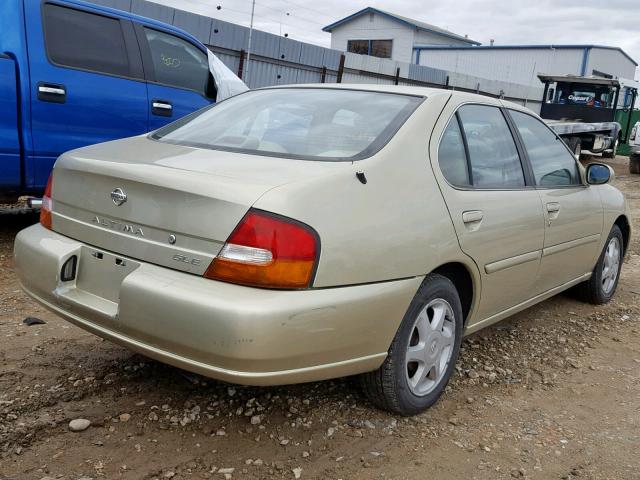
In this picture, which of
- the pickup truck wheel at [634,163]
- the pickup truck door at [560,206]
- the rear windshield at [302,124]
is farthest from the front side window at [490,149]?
the pickup truck wheel at [634,163]

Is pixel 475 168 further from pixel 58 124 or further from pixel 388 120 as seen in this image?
pixel 58 124

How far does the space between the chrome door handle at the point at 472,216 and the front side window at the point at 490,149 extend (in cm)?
19

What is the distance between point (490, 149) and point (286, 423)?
1791 millimetres


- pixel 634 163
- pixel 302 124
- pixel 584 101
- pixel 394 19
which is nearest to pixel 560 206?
pixel 302 124

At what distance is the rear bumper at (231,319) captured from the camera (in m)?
2.17

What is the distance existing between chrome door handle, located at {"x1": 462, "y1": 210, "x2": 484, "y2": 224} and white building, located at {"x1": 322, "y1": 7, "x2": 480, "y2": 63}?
114ft

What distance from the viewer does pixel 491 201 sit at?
317 cm

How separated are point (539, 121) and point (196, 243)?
2721mm

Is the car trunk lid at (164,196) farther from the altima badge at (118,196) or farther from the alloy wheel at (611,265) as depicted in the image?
the alloy wheel at (611,265)

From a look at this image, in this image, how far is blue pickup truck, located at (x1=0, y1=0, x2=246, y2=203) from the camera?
4.76 m

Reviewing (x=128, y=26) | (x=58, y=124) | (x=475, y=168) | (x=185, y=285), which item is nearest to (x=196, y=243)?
(x=185, y=285)

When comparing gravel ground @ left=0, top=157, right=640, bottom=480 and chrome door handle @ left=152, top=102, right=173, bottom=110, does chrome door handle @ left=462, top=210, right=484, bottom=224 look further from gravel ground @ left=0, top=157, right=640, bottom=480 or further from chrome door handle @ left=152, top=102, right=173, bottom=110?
chrome door handle @ left=152, top=102, right=173, bottom=110

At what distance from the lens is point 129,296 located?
2.33m

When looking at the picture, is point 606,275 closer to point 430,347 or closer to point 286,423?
point 430,347
